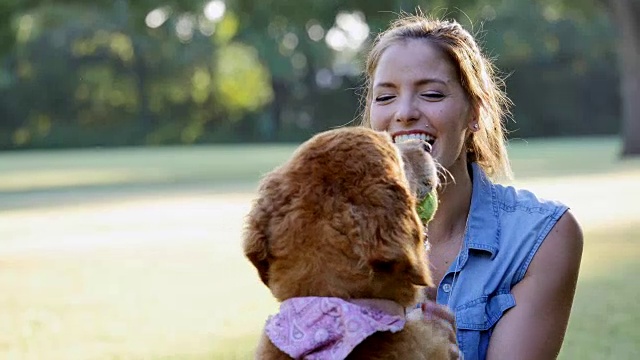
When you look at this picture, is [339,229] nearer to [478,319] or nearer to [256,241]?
[256,241]

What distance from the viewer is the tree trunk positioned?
98.1 ft

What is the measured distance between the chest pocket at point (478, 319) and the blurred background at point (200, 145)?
0.88 meters

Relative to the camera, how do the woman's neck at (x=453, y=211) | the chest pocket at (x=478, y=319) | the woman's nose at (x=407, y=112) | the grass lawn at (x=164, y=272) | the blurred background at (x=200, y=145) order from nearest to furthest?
the chest pocket at (x=478, y=319) < the woman's nose at (x=407, y=112) < the woman's neck at (x=453, y=211) < the grass lawn at (x=164, y=272) < the blurred background at (x=200, y=145)

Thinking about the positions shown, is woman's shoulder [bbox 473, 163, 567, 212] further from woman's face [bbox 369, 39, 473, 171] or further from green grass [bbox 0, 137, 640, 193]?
green grass [bbox 0, 137, 640, 193]

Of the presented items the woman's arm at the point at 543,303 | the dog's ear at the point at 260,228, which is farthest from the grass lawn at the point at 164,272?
the dog's ear at the point at 260,228

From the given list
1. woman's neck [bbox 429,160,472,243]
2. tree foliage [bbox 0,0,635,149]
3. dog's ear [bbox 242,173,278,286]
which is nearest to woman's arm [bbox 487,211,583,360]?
woman's neck [bbox 429,160,472,243]

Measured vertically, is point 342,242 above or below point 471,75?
below

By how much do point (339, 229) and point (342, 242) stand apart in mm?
38

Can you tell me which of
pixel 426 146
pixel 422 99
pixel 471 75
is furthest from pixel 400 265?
pixel 471 75

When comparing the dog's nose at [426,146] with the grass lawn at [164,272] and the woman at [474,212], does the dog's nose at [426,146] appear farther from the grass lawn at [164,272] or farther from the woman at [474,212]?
the grass lawn at [164,272]

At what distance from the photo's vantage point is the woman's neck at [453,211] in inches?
177

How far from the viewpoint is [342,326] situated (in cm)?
322

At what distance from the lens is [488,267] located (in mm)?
4191

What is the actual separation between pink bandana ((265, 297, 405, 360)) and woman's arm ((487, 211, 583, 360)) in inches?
34.8
